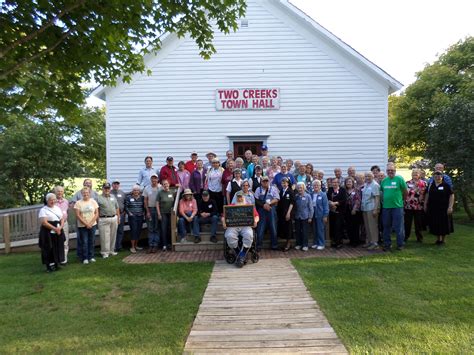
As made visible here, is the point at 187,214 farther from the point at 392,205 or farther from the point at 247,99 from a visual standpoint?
the point at 247,99

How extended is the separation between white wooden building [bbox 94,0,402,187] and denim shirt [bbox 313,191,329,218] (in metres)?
3.78

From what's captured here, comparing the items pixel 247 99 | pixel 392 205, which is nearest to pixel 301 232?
pixel 392 205

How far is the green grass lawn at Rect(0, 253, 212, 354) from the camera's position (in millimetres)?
4273

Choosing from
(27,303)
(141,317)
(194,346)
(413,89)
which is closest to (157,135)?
(27,303)

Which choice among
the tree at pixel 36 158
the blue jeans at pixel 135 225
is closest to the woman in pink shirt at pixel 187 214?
the blue jeans at pixel 135 225

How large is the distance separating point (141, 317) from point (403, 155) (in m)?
24.6

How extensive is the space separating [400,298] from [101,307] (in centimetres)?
438

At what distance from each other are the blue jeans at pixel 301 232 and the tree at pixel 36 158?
973cm

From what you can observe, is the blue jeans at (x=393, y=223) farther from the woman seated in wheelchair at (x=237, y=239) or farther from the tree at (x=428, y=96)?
the tree at (x=428, y=96)

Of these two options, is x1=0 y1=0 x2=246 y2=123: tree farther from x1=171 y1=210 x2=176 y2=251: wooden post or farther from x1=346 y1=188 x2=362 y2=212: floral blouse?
x1=346 y1=188 x2=362 y2=212: floral blouse

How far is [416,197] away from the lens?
9.12 m

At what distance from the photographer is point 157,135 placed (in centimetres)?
1243

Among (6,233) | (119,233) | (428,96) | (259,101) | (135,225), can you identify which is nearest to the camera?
(135,225)

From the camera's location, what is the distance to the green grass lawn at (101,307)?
4.27 metres
